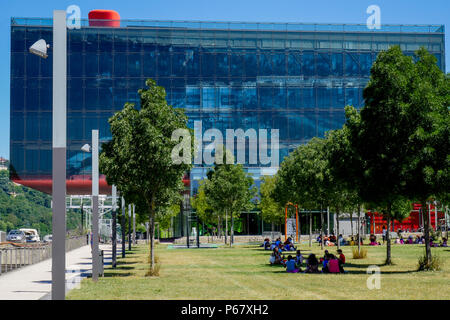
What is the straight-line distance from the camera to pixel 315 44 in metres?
81.5

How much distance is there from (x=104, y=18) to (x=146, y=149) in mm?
59430

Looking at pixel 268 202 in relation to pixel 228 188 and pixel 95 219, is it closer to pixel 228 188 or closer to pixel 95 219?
pixel 228 188

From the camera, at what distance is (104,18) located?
8319 centimetres

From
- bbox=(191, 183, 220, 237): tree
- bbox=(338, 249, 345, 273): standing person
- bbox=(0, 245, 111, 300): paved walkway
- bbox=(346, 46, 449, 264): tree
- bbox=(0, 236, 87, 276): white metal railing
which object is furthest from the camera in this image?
bbox=(191, 183, 220, 237): tree

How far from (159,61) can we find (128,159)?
53.6 m

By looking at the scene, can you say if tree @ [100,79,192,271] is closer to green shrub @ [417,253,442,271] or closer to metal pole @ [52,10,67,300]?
green shrub @ [417,253,442,271]

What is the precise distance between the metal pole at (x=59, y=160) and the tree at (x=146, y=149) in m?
14.3

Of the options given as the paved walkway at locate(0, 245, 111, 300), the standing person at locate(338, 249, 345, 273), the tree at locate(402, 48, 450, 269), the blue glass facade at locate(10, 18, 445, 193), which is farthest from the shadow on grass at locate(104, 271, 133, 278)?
the blue glass facade at locate(10, 18, 445, 193)

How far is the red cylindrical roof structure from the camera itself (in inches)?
3113

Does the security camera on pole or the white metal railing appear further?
the white metal railing

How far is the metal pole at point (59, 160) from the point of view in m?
12.5

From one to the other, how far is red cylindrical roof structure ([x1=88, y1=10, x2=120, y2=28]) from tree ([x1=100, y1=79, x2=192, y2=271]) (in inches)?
2075

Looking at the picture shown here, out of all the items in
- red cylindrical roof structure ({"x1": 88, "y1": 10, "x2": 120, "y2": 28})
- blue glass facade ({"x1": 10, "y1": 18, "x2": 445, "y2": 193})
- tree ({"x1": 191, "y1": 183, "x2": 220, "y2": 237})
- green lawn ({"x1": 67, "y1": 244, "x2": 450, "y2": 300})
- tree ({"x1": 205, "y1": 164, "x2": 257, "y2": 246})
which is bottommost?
green lawn ({"x1": 67, "y1": 244, "x2": 450, "y2": 300})
